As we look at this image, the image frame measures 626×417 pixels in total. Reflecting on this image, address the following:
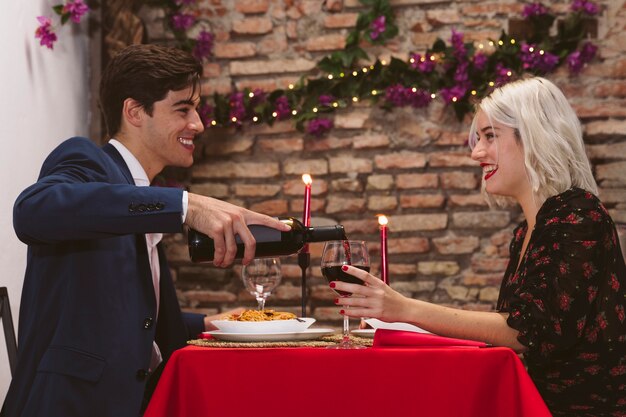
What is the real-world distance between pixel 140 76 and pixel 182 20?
5.30ft

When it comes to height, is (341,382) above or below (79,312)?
below

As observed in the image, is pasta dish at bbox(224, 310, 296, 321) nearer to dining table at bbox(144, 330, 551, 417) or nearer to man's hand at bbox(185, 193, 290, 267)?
dining table at bbox(144, 330, 551, 417)

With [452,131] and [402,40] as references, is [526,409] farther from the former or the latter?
[402,40]

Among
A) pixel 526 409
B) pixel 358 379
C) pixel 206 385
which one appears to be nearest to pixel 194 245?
pixel 206 385

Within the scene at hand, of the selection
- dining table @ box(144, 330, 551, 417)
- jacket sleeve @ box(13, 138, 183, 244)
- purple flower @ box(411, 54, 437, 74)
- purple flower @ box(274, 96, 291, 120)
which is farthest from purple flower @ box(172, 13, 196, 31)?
dining table @ box(144, 330, 551, 417)

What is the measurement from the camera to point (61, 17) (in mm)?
3260

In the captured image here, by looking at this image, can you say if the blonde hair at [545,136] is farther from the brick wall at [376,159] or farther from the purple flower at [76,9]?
the purple flower at [76,9]

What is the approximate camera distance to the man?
1.37m

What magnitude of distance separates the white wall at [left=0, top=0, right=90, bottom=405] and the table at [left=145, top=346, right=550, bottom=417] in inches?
58.8

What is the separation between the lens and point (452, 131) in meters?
3.38

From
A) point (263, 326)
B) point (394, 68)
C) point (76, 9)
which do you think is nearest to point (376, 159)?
point (394, 68)

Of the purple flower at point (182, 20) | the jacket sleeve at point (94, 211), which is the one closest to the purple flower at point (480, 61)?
the purple flower at point (182, 20)

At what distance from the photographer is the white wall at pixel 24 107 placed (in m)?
2.76

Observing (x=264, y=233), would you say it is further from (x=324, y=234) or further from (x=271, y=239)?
(x=324, y=234)
